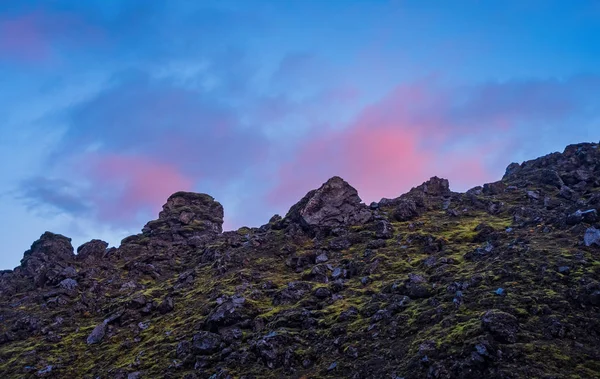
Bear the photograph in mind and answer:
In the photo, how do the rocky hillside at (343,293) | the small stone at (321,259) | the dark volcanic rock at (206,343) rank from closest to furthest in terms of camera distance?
1. the rocky hillside at (343,293)
2. the dark volcanic rock at (206,343)
3. the small stone at (321,259)

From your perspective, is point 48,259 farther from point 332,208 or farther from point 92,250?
point 332,208

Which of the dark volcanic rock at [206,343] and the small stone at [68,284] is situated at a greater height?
the small stone at [68,284]

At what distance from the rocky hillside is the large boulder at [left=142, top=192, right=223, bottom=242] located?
2.58ft

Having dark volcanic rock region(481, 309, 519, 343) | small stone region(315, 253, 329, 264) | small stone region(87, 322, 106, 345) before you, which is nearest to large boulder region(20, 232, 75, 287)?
small stone region(87, 322, 106, 345)

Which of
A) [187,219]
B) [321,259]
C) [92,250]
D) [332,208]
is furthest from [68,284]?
[332,208]

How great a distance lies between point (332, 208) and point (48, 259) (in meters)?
47.3

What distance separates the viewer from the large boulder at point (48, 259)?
61094mm

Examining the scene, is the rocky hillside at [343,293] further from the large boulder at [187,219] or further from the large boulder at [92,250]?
the large boulder at [187,219]

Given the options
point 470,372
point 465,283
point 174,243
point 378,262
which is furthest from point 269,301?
point 174,243

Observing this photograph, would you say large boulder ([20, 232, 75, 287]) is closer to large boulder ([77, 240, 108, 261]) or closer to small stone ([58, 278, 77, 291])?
large boulder ([77, 240, 108, 261])

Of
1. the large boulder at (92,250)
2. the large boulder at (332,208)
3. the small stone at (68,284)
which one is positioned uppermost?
the large boulder at (92,250)

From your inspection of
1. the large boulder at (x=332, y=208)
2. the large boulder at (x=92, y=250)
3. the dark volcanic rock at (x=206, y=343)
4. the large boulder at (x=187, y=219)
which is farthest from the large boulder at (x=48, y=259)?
the large boulder at (x=332, y=208)

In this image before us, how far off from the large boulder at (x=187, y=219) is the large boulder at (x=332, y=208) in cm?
2127

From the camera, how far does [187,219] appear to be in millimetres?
81938
